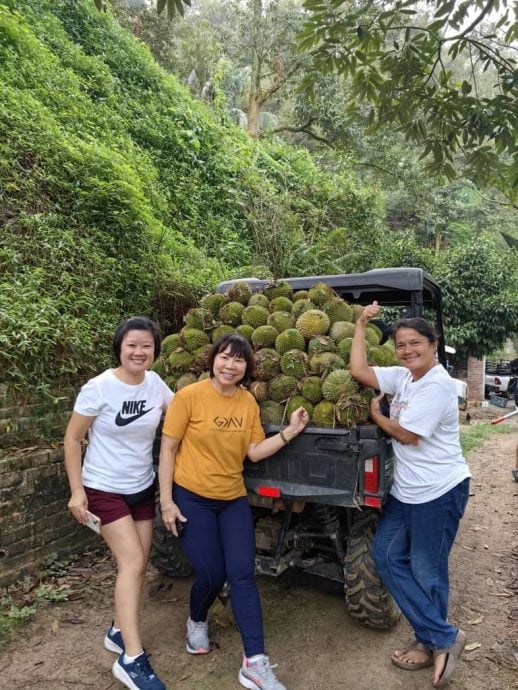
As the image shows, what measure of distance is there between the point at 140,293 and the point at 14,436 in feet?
8.26

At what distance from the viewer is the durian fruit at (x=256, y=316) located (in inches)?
150

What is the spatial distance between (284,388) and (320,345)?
1.24ft

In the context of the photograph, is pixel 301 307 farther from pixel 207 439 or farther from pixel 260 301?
pixel 207 439

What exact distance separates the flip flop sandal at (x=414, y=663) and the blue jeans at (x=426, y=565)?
130 mm

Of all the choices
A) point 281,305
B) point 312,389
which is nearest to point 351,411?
point 312,389

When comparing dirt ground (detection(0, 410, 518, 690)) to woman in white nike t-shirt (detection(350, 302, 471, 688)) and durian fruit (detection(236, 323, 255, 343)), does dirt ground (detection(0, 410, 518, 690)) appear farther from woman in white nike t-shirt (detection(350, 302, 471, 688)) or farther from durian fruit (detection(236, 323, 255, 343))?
durian fruit (detection(236, 323, 255, 343))

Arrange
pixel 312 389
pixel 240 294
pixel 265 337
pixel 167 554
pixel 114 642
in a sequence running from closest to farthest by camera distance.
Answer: pixel 114 642, pixel 312 389, pixel 265 337, pixel 167 554, pixel 240 294

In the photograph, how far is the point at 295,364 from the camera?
3.40m

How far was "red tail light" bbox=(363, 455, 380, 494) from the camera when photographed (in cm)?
293

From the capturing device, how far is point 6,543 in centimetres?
366

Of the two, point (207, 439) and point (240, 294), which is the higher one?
point (240, 294)

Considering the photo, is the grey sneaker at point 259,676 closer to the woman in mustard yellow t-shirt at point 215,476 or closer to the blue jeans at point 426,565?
the woman in mustard yellow t-shirt at point 215,476

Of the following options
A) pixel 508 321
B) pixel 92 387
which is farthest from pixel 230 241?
pixel 508 321

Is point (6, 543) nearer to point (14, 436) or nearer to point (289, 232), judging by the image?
point (14, 436)
